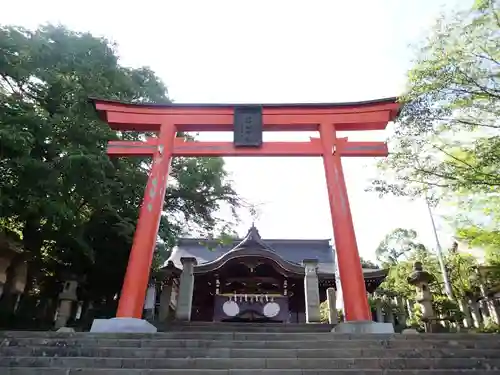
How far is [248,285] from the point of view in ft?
45.3

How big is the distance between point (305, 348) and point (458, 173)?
4674 mm

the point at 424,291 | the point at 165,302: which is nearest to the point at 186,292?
the point at 165,302

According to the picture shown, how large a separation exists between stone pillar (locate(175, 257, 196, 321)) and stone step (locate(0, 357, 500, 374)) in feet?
24.8

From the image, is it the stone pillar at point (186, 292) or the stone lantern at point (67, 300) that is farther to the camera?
the stone pillar at point (186, 292)

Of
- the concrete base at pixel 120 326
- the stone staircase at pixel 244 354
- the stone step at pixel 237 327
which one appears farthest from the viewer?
the stone step at pixel 237 327

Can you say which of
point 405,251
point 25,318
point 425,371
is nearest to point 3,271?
point 25,318

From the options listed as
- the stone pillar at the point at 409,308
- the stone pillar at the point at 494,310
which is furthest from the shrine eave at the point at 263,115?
the stone pillar at the point at 409,308

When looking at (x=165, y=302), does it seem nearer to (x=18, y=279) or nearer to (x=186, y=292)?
(x=186, y=292)

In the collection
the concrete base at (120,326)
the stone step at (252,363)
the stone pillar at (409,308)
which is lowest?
the stone step at (252,363)

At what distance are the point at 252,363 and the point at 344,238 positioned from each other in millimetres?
3429

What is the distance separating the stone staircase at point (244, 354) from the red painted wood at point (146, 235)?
4.02 ft

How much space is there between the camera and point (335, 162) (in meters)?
8.03

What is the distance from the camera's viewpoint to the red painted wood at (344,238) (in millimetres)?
6520

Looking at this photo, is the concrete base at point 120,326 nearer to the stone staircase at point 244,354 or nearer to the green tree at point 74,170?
the stone staircase at point 244,354
